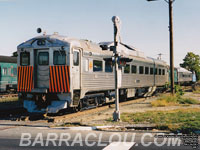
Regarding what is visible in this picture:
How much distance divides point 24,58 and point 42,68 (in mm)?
1262

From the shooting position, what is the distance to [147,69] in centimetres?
2188

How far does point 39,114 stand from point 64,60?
3006 millimetres

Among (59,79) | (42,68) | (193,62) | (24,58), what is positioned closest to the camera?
(59,79)

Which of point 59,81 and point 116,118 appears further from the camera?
point 59,81

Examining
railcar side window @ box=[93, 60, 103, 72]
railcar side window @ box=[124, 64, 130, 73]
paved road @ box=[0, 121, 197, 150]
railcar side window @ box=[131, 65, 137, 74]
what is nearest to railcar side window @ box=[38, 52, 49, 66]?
railcar side window @ box=[93, 60, 103, 72]

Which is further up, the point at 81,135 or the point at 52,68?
the point at 52,68

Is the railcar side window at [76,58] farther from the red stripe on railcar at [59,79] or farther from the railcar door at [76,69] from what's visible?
the red stripe on railcar at [59,79]

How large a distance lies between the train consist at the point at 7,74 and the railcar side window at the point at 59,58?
15981 millimetres

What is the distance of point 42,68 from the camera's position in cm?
1270

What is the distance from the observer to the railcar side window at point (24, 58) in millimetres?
13059

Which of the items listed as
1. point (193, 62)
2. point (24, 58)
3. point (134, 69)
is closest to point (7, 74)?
point (134, 69)

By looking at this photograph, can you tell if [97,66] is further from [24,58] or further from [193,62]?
[193,62]

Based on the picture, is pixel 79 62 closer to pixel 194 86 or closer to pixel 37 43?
pixel 37 43

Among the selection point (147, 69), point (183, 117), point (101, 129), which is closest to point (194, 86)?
point (147, 69)
